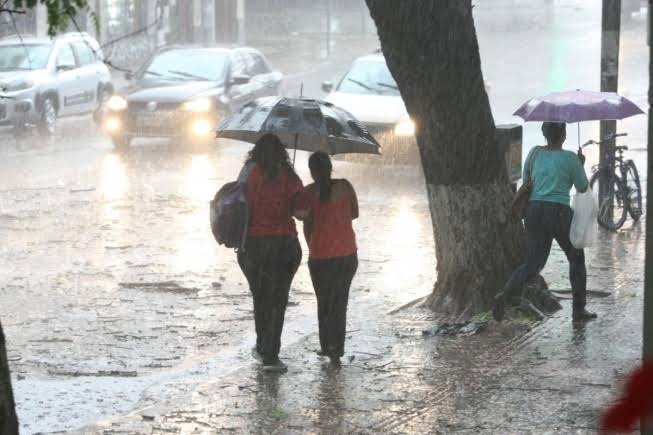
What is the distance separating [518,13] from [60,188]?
49721 millimetres

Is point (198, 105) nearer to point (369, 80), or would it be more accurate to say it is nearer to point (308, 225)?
point (369, 80)

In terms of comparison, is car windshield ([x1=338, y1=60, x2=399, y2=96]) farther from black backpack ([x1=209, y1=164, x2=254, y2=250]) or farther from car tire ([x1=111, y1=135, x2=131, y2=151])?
black backpack ([x1=209, y1=164, x2=254, y2=250])

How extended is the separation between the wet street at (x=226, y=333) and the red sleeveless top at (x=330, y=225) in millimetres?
756

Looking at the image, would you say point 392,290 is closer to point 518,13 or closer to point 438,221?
point 438,221

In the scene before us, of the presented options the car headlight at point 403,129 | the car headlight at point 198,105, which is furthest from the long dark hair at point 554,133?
the car headlight at point 198,105

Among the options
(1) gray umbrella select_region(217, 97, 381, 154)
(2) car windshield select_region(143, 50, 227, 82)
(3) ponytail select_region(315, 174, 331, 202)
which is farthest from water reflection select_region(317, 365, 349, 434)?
(2) car windshield select_region(143, 50, 227, 82)

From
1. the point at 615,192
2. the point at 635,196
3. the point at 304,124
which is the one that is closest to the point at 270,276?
the point at 304,124

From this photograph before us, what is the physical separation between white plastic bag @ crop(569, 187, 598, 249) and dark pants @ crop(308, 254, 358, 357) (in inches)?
69.4

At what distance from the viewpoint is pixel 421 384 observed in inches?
300

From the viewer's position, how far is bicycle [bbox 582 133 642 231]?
13.3m

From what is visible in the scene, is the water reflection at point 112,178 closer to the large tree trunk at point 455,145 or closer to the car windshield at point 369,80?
the car windshield at point 369,80

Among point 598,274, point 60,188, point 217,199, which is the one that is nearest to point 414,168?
point 60,188

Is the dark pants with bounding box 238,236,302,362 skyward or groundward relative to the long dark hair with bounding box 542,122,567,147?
groundward

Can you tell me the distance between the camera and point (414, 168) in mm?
19422
